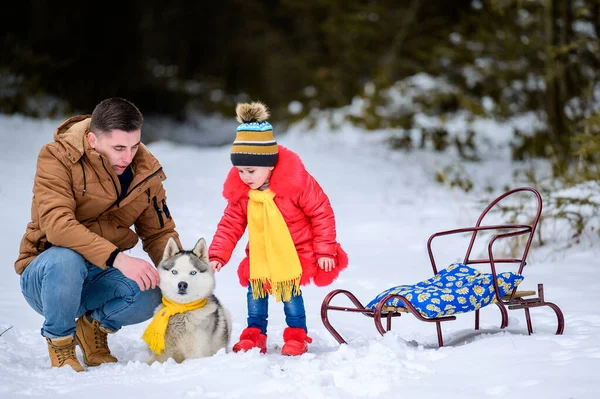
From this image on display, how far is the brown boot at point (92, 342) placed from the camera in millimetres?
3863

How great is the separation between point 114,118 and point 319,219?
131 centimetres

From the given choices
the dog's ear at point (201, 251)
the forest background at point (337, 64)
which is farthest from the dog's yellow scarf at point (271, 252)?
the forest background at point (337, 64)

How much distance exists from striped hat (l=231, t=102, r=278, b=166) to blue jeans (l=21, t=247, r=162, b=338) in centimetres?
95

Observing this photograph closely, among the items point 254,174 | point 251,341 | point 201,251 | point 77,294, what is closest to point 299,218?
point 254,174

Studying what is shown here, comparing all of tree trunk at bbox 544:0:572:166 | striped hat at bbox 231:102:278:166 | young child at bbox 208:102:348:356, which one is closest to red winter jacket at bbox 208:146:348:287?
young child at bbox 208:102:348:356

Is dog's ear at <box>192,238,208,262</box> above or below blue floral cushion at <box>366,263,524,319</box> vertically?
above

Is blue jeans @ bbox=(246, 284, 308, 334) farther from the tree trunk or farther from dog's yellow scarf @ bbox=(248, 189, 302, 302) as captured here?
the tree trunk

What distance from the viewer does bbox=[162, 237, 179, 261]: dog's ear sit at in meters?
3.77

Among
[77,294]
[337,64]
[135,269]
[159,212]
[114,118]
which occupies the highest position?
[337,64]

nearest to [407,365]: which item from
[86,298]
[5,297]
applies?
[86,298]

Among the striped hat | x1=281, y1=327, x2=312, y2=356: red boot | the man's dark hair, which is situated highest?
the man's dark hair

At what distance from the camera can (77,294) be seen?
362 cm

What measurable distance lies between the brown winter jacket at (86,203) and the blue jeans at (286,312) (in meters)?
0.67

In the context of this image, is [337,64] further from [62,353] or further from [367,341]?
[62,353]
